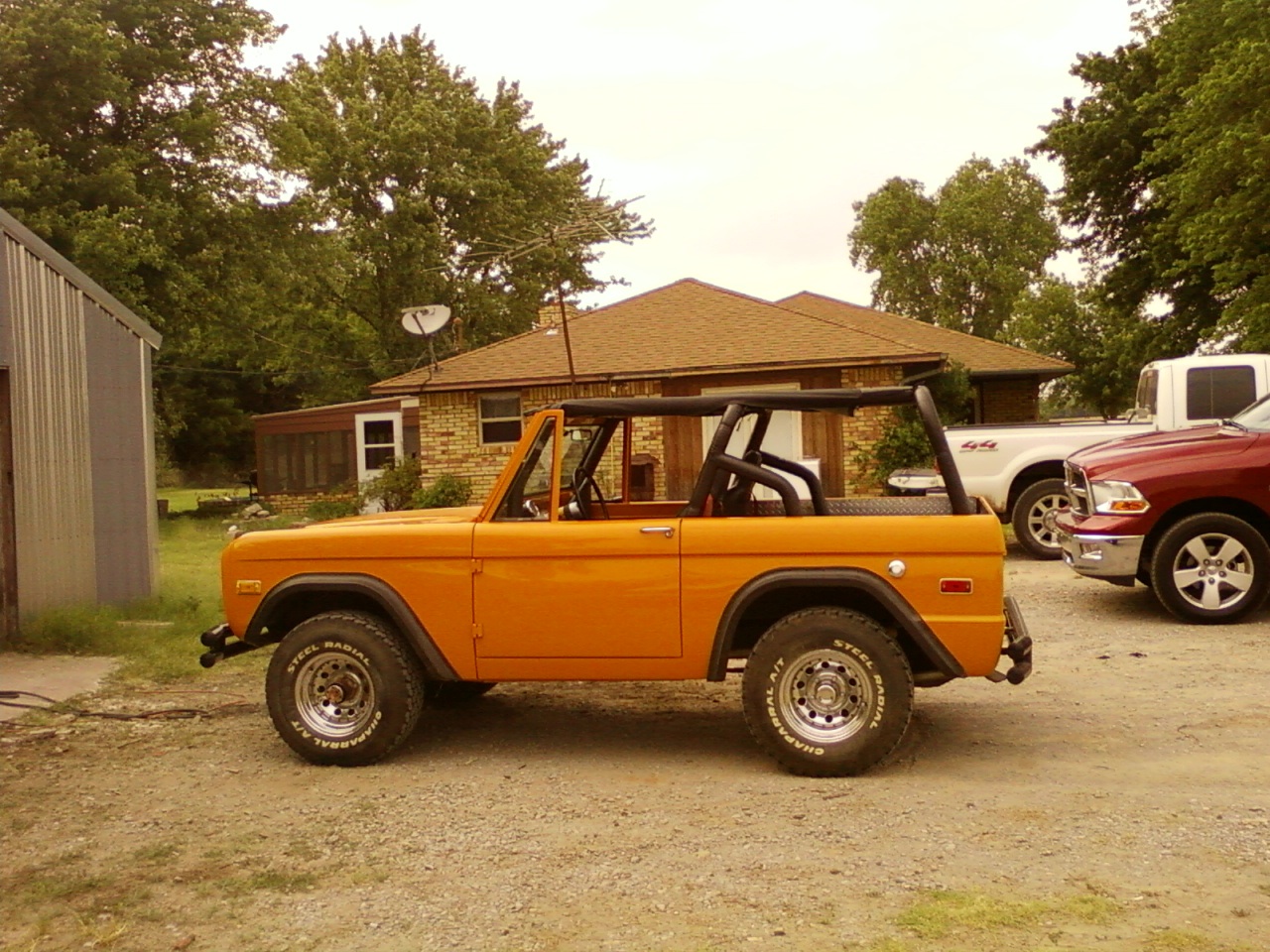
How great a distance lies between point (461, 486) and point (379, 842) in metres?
17.4

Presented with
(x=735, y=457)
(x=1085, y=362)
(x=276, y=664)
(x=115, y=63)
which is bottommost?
(x=276, y=664)

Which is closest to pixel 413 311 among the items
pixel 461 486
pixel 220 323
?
pixel 461 486

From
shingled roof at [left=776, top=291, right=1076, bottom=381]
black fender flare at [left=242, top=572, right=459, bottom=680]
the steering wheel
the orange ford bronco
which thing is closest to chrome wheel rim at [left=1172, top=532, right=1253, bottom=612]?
the orange ford bronco

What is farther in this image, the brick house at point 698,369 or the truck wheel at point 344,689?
the brick house at point 698,369

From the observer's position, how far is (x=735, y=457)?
603cm

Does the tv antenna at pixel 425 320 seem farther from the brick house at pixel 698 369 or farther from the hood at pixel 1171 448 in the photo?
the hood at pixel 1171 448

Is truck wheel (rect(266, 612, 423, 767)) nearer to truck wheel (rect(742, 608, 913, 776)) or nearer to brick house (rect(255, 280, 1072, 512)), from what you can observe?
truck wheel (rect(742, 608, 913, 776))

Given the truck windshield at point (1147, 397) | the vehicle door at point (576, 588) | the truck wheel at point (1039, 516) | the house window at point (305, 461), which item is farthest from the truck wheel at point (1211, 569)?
the house window at point (305, 461)

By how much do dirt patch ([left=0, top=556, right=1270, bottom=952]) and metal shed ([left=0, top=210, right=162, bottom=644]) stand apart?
121 inches

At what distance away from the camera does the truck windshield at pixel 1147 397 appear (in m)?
13.6

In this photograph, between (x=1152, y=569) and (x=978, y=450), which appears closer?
(x=1152, y=569)

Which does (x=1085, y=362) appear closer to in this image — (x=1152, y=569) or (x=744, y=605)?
(x=1152, y=569)

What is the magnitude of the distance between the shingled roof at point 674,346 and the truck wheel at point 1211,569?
9800mm

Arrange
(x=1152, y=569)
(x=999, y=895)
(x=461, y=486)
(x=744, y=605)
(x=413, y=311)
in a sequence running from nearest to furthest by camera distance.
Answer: (x=999, y=895) < (x=744, y=605) < (x=1152, y=569) < (x=461, y=486) < (x=413, y=311)
